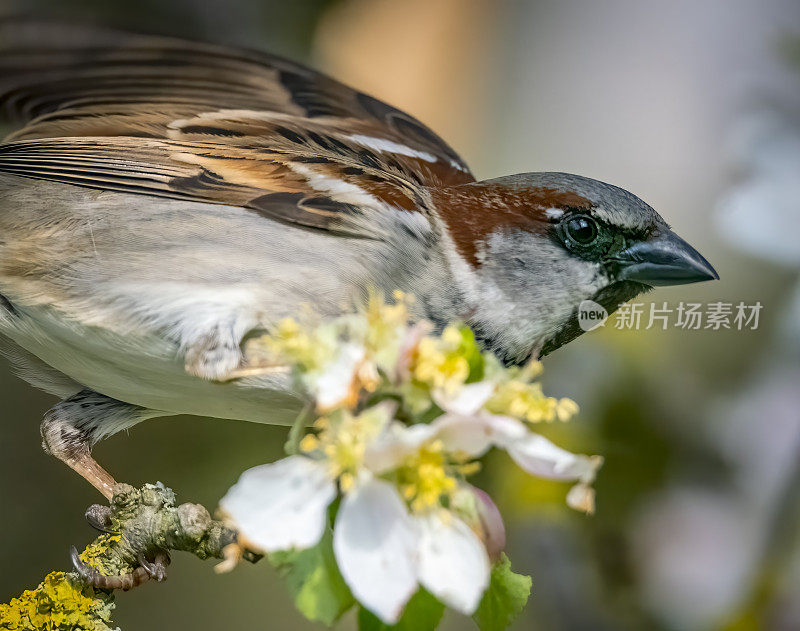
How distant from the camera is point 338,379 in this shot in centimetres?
50

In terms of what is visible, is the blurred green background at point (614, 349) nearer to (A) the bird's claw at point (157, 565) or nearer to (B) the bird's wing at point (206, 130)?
(B) the bird's wing at point (206, 130)

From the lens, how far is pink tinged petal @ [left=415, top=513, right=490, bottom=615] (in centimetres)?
47

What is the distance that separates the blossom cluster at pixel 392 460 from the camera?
47cm

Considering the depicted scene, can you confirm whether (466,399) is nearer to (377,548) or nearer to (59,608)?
(377,548)

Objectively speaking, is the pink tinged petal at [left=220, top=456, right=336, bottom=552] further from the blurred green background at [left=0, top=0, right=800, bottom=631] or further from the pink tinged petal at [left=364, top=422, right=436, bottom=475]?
the blurred green background at [left=0, top=0, right=800, bottom=631]

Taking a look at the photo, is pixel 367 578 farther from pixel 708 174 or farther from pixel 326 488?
pixel 708 174

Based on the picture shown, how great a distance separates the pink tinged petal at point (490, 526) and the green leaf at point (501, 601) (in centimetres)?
3

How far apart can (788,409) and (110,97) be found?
1.24 m

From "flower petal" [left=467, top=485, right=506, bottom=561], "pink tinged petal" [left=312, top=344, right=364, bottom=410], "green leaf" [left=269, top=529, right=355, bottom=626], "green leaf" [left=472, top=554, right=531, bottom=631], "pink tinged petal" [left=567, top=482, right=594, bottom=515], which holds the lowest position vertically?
"green leaf" [left=472, top=554, right=531, bottom=631]

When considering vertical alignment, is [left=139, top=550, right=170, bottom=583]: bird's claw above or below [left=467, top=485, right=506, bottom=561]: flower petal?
below

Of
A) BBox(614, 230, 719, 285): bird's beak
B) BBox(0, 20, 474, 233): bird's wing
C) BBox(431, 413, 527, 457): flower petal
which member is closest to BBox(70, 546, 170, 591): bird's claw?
BBox(0, 20, 474, 233): bird's wing

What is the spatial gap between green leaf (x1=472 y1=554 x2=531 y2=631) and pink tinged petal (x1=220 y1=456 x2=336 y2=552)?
169 mm

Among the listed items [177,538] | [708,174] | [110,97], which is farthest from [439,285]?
[708,174]

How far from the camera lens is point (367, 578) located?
18.3 inches
